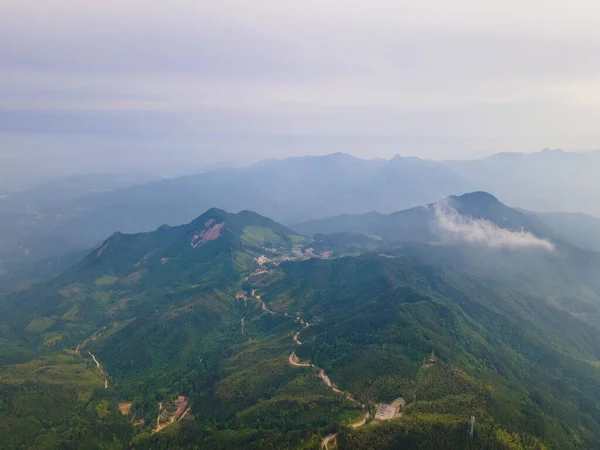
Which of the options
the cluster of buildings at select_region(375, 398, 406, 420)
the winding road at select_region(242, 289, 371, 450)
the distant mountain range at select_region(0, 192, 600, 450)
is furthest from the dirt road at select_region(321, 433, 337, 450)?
the cluster of buildings at select_region(375, 398, 406, 420)

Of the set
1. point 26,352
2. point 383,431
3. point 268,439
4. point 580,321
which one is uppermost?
point 383,431

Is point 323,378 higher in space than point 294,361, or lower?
higher

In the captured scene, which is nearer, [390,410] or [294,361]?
[390,410]

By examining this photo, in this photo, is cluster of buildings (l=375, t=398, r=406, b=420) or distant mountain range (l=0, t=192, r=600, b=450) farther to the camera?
cluster of buildings (l=375, t=398, r=406, b=420)

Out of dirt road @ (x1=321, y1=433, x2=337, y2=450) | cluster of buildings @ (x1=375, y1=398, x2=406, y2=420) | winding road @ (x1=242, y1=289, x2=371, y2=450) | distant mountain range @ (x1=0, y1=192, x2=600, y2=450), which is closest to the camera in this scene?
dirt road @ (x1=321, y1=433, x2=337, y2=450)

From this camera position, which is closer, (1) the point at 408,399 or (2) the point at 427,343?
(1) the point at 408,399

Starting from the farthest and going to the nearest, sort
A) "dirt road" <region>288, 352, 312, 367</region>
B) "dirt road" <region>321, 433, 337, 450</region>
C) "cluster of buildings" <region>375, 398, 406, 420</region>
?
"dirt road" <region>288, 352, 312, 367</region> → "cluster of buildings" <region>375, 398, 406, 420</region> → "dirt road" <region>321, 433, 337, 450</region>

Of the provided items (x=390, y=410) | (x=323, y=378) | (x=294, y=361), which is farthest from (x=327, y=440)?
(x=294, y=361)

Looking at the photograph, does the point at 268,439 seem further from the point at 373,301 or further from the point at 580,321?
the point at 580,321

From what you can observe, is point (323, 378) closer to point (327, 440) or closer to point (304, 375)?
point (304, 375)

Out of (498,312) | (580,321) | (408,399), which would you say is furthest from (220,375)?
(580,321)

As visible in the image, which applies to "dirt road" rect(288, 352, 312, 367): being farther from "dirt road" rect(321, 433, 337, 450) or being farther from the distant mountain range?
"dirt road" rect(321, 433, 337, 450)
